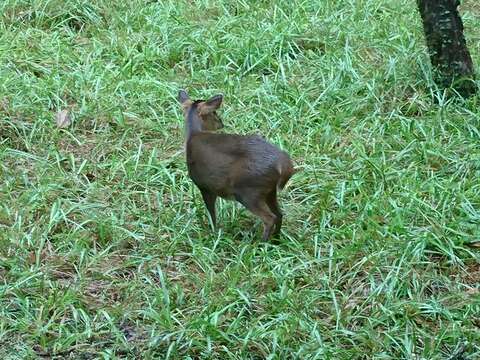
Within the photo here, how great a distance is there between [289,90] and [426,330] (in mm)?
3097

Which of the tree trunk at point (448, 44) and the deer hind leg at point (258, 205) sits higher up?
the tree trunk at point (448, 44)

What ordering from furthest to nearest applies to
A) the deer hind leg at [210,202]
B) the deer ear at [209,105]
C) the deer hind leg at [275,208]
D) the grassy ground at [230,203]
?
the deer ear at [209,105] < the deer hind leg at [210,202] < the deer hind leg at [275,208] < the grassy ground at [230,203]

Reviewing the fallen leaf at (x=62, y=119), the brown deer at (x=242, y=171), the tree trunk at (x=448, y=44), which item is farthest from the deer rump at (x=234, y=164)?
the tree trunk at (x=448, y=44)

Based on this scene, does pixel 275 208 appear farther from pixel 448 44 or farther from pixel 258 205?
pixel 448 44

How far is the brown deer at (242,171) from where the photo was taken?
586cm

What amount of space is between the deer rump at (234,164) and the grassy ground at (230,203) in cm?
33

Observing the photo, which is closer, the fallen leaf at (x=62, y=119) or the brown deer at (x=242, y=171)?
the brown deer at (x=242, y=171)

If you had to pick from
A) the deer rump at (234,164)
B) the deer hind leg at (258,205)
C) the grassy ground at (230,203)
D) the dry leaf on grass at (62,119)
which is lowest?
the dry leaf on grass at (62,119)

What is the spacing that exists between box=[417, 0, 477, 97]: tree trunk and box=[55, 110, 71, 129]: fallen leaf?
8.72 feet

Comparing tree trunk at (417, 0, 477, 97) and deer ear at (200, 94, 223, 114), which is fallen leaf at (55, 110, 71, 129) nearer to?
deer ear at (200, 94, 223, 114)

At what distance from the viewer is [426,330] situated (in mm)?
5148

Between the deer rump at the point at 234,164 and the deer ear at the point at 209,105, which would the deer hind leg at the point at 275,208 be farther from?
the deer ear at the point at 209,105

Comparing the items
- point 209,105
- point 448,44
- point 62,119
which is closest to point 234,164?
point 209,105

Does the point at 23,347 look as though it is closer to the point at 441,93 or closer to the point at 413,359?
the point at 413,359
